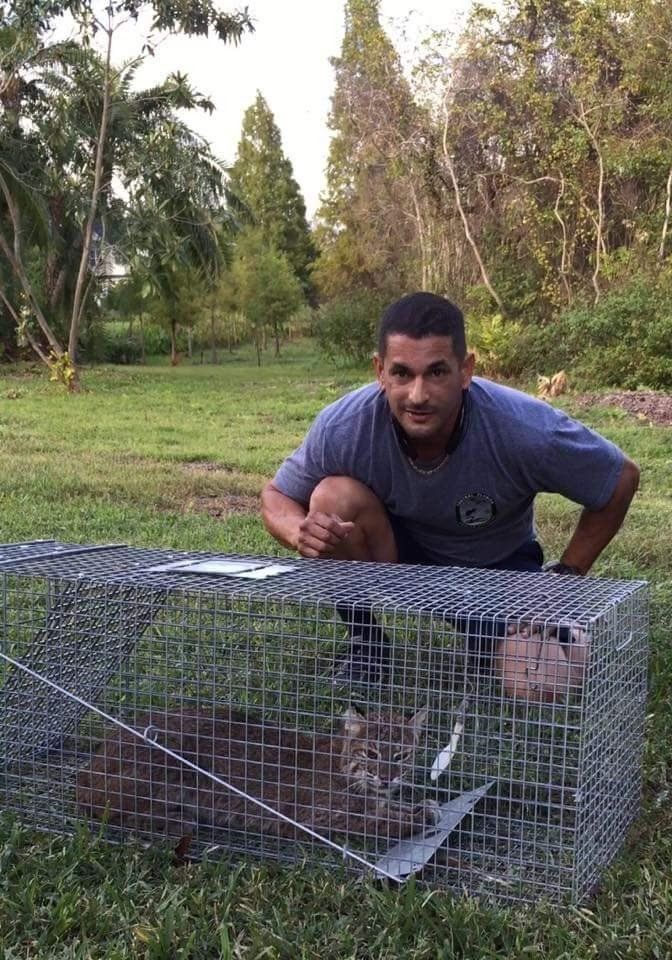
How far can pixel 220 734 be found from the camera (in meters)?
2.15

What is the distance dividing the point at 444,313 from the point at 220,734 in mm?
1152

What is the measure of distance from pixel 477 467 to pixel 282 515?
60cm

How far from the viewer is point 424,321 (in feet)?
8.18

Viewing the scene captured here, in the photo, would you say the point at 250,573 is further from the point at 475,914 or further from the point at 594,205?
the point at 594,205

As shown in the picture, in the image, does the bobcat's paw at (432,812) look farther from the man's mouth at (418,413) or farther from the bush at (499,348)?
the bush at (499,348)

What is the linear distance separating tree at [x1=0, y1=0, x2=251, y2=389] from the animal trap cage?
12.1 metres

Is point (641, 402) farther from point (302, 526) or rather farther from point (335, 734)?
point (335, 734)

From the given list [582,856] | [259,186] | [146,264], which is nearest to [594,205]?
[146,264]

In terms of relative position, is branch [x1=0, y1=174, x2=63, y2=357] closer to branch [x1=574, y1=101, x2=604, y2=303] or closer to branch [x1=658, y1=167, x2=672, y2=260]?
branch [x1=574, y1=101, x2=604, y2=303]

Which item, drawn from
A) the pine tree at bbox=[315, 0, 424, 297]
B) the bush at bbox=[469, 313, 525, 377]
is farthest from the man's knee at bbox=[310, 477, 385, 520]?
the pine tree at bbox=[315, 0, 424, 297]

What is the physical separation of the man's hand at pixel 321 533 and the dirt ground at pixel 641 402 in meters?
7.45

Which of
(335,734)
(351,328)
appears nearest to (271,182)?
(351,328)

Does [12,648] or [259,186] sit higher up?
[259,186]

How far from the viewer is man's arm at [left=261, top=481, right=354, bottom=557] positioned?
2.48 m
